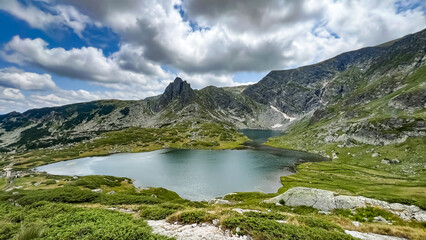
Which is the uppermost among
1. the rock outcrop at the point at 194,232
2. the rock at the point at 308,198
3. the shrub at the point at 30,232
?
the shrub at the point at 30,232

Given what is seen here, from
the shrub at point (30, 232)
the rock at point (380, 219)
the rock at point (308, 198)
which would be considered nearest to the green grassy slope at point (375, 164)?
the rock at point (380, 219)

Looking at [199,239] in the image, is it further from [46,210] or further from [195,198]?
[195,198]

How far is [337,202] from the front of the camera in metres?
30.7

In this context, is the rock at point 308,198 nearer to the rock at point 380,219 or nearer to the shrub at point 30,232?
the rock at point 380,219

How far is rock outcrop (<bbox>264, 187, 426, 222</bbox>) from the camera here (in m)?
26.5

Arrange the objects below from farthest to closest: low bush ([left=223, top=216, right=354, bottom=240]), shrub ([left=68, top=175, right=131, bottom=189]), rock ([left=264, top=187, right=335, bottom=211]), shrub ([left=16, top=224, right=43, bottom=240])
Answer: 1. shrub ([left=68, top=175, right=131, bottom=189])
2. rock ([left=264, top=187, right=335, bottom=211])
3. low bush ([left=223, top=216, right=354, bottom=240])
4. shrub ([left=16, top=224, right=43, bottom=240])

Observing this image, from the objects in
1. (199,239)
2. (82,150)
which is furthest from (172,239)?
(82,150)

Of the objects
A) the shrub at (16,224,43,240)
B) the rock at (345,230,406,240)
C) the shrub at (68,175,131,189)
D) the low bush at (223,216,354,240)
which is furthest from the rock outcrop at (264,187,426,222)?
the shrub at (68,175,131,189)

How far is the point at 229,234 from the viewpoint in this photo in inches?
560

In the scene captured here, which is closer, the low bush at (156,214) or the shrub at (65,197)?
the low bush at (156,214)

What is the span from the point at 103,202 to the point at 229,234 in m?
27.7

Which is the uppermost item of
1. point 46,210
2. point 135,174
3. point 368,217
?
point 46,210

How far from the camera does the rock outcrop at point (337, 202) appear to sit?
86.9ft

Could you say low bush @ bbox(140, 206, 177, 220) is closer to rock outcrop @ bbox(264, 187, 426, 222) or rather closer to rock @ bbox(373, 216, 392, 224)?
rock outcrop @ bbox(264, 187, 426, 222)
